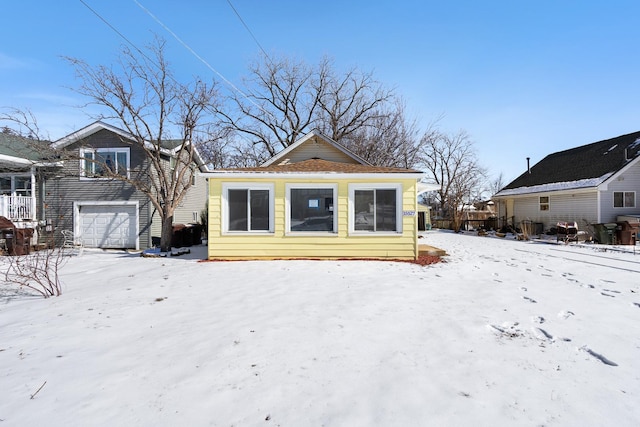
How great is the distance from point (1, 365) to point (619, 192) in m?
23.1

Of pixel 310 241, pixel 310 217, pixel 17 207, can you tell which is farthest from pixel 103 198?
pixel 310 241

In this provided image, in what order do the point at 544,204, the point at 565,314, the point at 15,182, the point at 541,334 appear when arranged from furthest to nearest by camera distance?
the point at 544,204 → the point at 15,182 → the point at 565,314 → the point at 541,334

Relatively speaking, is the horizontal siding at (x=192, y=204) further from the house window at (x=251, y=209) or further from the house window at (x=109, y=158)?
the house window at (x=251, y=209)

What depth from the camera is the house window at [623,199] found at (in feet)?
52.5

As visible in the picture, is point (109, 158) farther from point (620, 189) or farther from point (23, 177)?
point (620, 189)

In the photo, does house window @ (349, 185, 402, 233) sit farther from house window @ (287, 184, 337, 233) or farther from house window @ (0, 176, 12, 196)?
house window @ (0, 176, 12, 196)

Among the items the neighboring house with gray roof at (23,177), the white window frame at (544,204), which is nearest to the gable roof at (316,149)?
the neighboring house with gray roof at (23,177)

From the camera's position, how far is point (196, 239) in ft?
49.8

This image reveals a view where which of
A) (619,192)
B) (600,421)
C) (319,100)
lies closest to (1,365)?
(600,421)

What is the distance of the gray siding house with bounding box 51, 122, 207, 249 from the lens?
44.8ft

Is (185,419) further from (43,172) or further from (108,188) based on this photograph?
(43,172)

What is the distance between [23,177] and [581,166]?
30.5 m

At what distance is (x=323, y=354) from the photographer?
11.3 feet

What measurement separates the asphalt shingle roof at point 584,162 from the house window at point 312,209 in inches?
647
